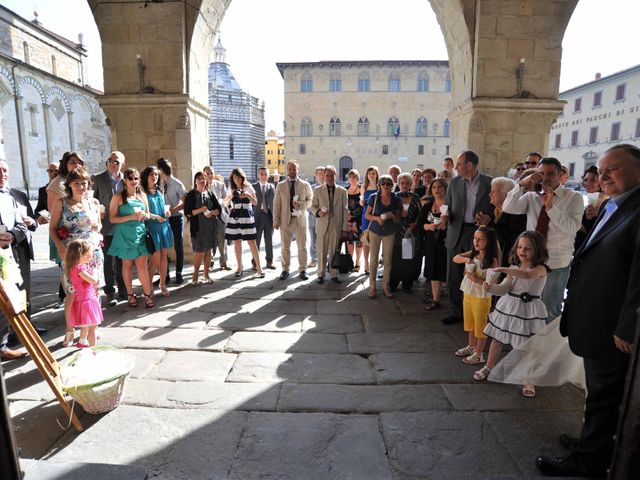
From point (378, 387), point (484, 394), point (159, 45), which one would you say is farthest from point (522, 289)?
point (159, 45)

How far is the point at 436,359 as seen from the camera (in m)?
3.40

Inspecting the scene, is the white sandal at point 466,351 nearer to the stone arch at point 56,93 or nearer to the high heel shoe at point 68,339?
the high heel shoe at point 68,339

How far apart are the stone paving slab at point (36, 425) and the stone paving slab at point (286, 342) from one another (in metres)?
1.35

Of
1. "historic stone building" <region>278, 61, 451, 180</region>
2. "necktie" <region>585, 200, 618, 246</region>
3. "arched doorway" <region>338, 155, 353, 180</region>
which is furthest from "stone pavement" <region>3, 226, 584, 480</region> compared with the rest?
"arched doorway" <region>338, 155, 353, 180</region>

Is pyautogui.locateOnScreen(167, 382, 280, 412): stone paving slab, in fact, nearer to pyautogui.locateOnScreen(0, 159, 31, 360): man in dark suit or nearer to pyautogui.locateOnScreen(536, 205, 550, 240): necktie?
pyautogui.locateOnScreen(0, 159, 31, 360): man in dark suit

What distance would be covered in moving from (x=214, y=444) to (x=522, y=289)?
2335 mm

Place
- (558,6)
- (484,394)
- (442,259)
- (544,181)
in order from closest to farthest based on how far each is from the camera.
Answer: (484,394) → (544,181) → (442,259) → (558,6)

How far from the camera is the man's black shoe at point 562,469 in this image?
1.99 m

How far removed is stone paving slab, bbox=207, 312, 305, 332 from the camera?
4.11 m

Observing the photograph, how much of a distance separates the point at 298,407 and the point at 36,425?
163 centimetres

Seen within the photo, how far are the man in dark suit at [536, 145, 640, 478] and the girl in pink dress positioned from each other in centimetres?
339

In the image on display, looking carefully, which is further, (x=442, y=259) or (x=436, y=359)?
(x=442, y=259)

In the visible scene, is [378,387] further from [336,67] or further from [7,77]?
[336,67]

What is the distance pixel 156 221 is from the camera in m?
4.92
